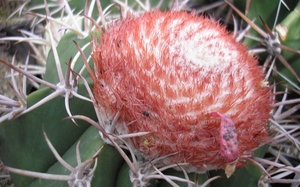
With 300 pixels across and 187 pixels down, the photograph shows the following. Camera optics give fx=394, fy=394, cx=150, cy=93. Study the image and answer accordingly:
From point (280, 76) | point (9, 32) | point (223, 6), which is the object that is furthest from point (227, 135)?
point (9, 32)

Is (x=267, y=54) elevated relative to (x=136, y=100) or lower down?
lower down

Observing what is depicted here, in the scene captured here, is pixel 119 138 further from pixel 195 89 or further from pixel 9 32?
pixel 9 32

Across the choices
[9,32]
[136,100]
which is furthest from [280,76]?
[9,32]

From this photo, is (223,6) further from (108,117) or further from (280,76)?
(108,117)

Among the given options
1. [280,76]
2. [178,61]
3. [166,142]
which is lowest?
[280,76]

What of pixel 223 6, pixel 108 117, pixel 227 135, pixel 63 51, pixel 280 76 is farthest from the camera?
pixel 223 6

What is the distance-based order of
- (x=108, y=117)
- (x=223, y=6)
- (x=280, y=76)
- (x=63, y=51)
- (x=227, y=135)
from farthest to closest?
(x=223, y=6)
(x=280, y=76)
(x=63, y=51)
(x=108, y=117)
(x=227, y=135)

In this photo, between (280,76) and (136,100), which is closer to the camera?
(136,100)
